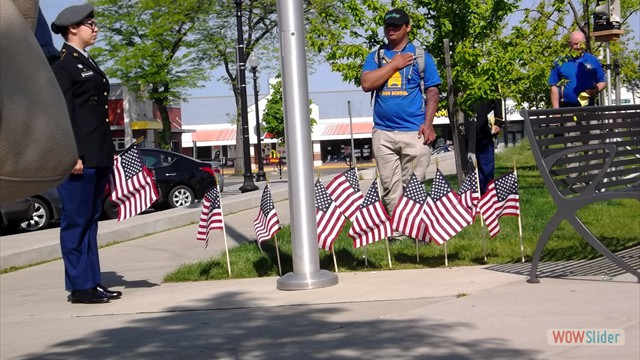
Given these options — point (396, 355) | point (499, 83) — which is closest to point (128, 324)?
point (396, 355)

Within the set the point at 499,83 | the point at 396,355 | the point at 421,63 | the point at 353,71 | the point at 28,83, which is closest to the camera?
the point at 28,83

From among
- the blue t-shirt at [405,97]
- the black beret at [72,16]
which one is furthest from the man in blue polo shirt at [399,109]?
the black beret at [72,16]

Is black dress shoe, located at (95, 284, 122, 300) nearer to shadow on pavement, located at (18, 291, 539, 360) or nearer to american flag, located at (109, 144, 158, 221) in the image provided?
shadow on pavement, located at (18, 291, 539, 360)

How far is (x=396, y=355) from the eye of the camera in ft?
14.7

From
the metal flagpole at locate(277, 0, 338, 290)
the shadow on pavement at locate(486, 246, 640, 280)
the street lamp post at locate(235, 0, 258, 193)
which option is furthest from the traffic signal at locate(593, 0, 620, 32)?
the street lamp post at locate(235, 0, 258, 193)

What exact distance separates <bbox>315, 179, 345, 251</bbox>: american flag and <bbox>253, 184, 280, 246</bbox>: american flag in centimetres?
35

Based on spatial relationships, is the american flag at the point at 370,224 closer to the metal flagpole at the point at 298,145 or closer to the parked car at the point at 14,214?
the metal flagpole at the point at 298,145

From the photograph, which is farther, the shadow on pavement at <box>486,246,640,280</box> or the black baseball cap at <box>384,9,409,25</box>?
the black baseball cap at <box>384,9,409,25</box>

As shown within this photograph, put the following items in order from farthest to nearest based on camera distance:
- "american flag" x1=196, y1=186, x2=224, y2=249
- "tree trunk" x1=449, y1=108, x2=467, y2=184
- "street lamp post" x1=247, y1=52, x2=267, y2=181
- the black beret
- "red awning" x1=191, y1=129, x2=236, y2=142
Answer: "red awning" x1=191, y1=129, x2=236, y2=142 → "street lamp post" x1=247, y1=52, x2=267, y2=181 → "tree trunk" x1=449, y1=108, x2=467, y2=184 → "american flag" x1=196, y1=186, x2=224, y2=249 → the black beret

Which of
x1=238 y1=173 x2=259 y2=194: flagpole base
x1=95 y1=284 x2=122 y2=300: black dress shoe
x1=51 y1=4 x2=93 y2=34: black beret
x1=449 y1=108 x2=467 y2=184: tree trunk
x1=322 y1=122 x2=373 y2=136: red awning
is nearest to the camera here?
x1=51 y1=4 x2=93 y2=34: black beret

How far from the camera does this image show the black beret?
6.55m

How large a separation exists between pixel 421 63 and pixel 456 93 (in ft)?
17.0

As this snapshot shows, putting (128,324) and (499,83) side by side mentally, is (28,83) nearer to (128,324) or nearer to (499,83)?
(128,324)

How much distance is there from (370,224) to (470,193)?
0.86 meters
